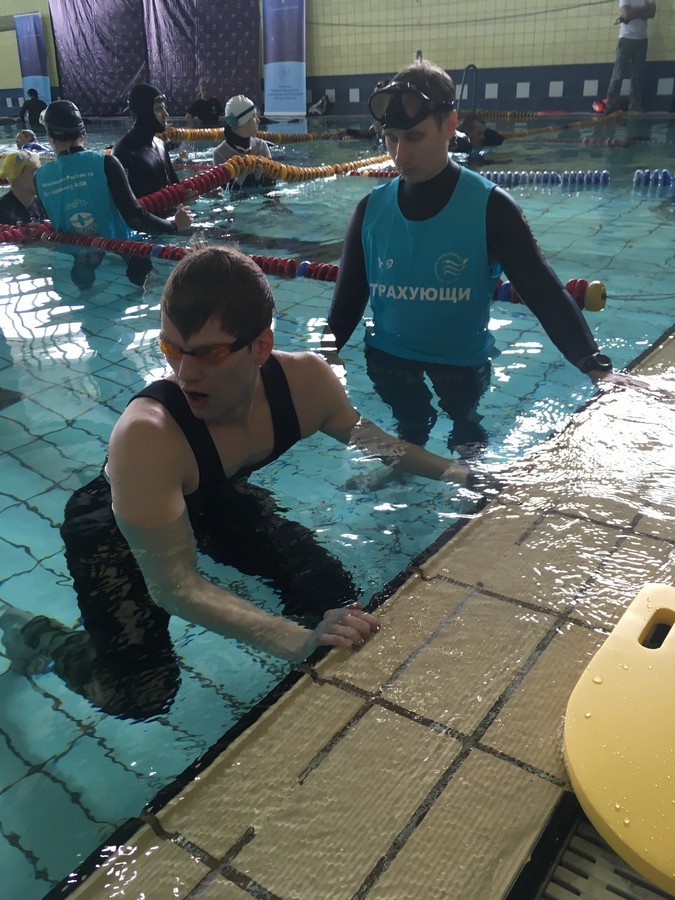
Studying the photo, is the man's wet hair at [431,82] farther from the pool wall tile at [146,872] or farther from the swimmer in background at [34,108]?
the swimmer in background at [34,108]

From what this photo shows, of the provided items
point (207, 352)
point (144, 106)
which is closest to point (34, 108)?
point (144, 106)

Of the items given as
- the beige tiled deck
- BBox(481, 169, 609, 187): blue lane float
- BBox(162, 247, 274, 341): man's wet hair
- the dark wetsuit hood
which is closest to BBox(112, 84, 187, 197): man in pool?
the dark wetsuit hood

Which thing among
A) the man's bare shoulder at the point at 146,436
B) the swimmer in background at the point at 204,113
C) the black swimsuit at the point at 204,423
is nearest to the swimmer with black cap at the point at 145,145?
the black swimsuit at the point at 204,423

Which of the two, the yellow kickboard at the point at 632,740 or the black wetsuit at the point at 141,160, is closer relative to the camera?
the yellow kickboard at the point at 632,740

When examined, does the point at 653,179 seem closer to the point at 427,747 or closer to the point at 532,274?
the point at 532,274

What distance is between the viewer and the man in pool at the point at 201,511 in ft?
5.98

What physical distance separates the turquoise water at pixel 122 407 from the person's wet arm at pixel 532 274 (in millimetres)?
611

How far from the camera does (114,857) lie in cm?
140

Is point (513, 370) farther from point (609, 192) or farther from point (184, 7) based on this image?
point (184, 7)

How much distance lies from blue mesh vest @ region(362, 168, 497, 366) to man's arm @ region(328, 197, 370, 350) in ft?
0.16

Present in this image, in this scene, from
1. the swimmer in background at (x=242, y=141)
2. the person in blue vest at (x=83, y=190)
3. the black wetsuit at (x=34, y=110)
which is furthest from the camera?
the black wetsuit at (x=34, y=110)

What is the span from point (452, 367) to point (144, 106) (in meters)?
5.45

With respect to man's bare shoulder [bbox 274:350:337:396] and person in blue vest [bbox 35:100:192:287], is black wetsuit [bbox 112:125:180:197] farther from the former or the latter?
man's bare shoulder [bbox 274:350:337:396]

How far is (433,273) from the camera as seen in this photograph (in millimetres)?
3070
